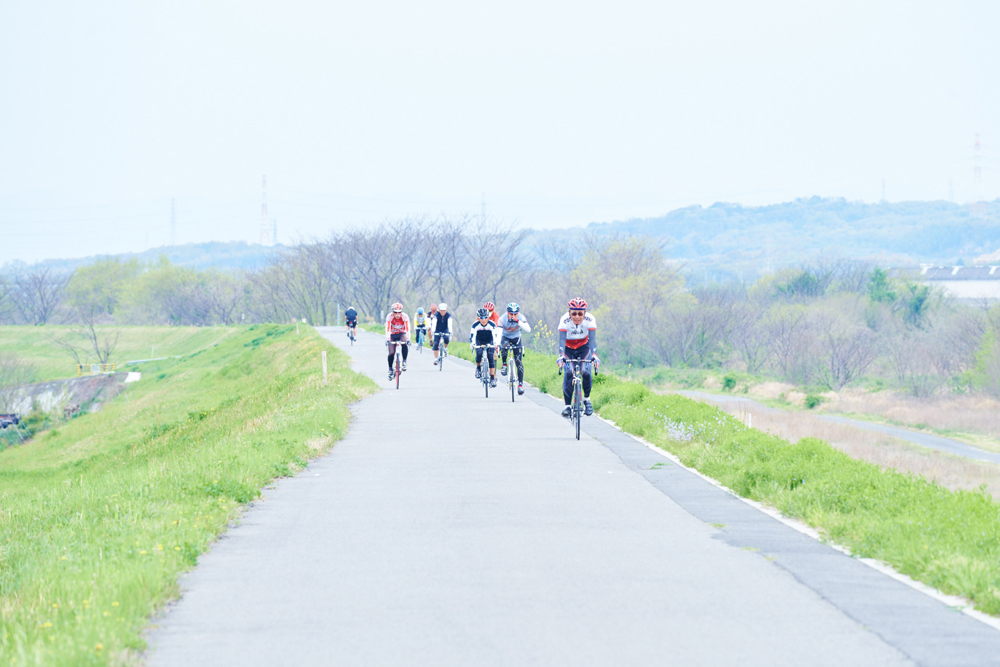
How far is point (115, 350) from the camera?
98.7m

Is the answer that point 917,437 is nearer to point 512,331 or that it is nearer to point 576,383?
point 512,331

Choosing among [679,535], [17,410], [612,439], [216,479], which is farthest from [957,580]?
[17,410]

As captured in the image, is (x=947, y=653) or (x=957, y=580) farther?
(x=957, y=580)

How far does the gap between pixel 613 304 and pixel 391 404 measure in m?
55.6

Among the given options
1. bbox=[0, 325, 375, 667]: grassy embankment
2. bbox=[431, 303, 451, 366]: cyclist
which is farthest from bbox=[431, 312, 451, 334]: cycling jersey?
bbox=[0, 325, 375, 667]: grassy embankment

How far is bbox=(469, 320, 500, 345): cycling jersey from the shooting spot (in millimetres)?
22797

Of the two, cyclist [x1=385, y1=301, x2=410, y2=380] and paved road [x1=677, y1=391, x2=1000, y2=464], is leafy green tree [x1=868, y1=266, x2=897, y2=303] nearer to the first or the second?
paved road [x1=677, y1=391, x2=1000, y2=464]

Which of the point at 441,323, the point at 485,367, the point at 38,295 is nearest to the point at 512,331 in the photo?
the point at 485,367

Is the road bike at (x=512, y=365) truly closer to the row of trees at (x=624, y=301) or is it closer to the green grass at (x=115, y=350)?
the row of trees at (x=624, y=301)

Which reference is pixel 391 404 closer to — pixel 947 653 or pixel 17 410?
pixel 947 653

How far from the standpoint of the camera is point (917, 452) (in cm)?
3844

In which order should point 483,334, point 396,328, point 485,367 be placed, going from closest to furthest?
point 483,334 < point 485,367 < point 396,328

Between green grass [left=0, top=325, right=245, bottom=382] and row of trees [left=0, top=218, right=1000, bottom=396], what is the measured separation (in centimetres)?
396

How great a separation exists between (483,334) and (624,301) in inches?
2118
